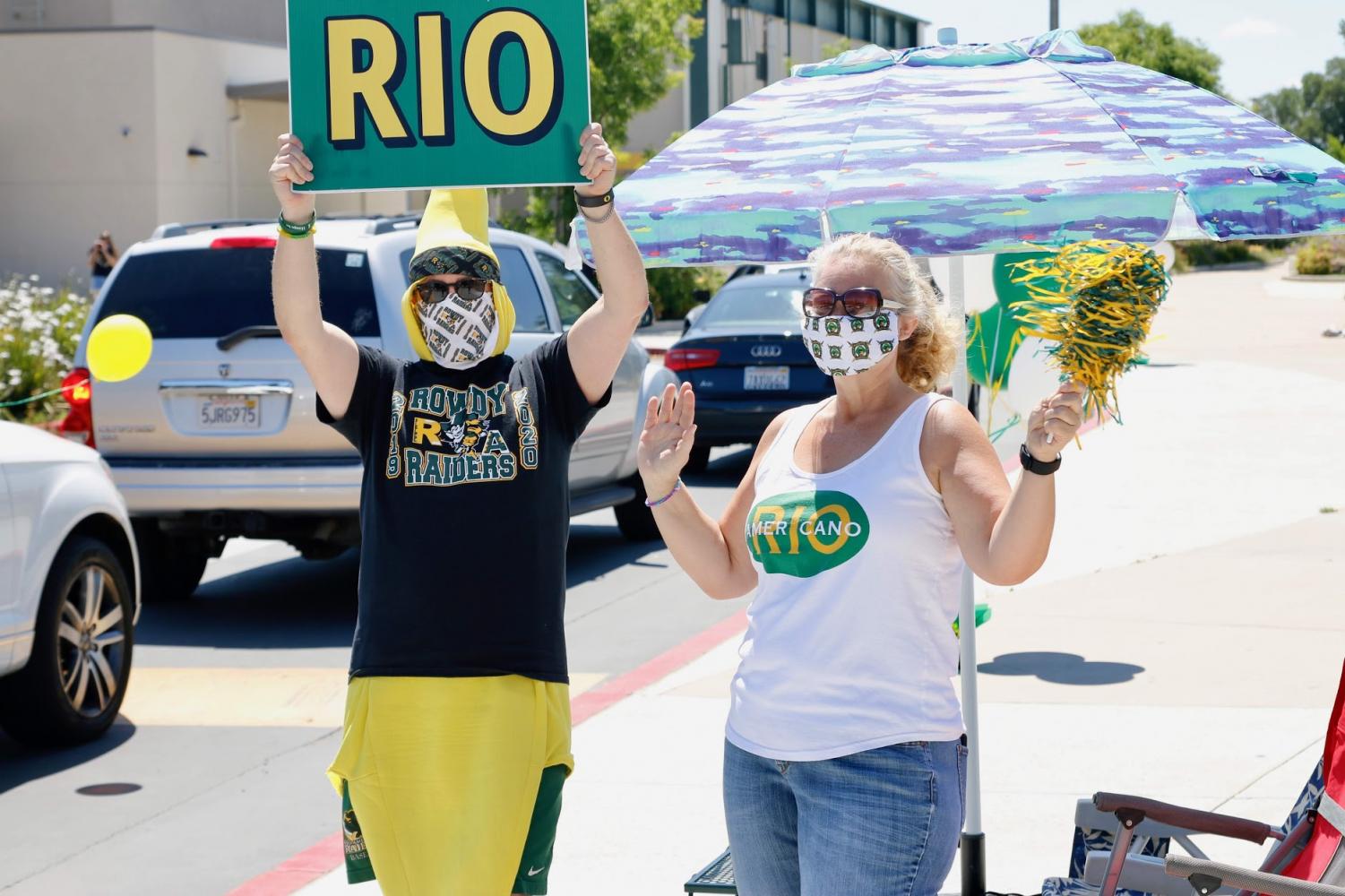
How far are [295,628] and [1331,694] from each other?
5.20 metres

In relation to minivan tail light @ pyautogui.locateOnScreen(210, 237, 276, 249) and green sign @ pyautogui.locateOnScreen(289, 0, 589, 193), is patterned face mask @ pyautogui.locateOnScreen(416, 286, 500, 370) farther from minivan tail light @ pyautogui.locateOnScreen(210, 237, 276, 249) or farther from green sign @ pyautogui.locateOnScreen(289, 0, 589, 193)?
minivan tail light @ pyautogui.locateOnScreen(210, 237, 276, 249)

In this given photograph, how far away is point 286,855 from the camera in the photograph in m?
5.77

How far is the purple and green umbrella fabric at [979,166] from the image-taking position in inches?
147

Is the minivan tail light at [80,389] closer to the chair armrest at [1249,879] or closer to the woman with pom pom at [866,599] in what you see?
the woman with pom pom at [866,599]

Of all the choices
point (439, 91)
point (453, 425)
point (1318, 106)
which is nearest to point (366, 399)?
point (453, 425)

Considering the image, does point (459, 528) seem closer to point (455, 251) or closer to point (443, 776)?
point (443, 776)

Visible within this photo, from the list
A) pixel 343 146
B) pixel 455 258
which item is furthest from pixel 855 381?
pixel 343 146

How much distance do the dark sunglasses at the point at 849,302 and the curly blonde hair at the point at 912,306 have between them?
0.14ft

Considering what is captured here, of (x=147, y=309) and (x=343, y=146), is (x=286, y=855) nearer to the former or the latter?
(x=343, y=146)

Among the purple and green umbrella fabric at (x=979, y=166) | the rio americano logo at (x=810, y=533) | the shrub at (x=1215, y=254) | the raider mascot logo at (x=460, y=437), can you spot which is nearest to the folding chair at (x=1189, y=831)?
the rio americano logo at (x=810, y=533)

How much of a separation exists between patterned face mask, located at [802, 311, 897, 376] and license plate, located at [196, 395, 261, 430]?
581cm

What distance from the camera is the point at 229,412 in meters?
8.80

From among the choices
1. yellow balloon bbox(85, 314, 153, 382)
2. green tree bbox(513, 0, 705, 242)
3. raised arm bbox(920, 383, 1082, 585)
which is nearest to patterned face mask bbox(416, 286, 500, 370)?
raised arm bbox(920, 383, 1082, 585)

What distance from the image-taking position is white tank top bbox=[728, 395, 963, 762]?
325cm
